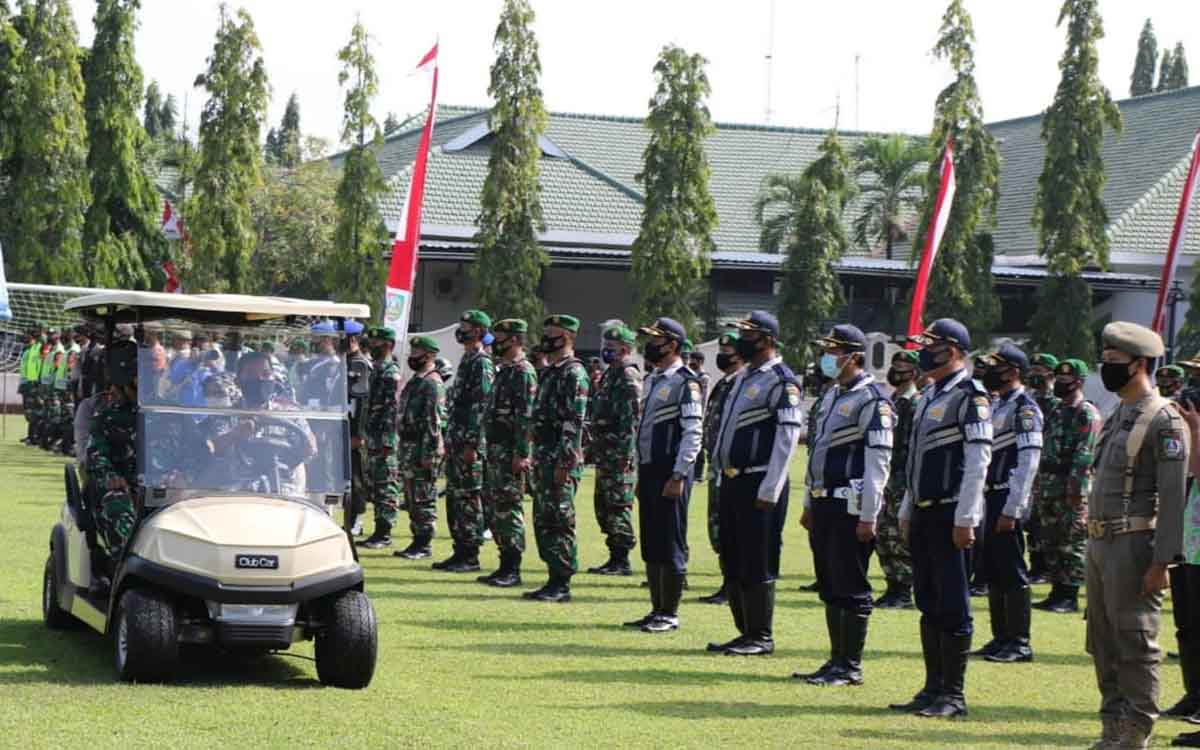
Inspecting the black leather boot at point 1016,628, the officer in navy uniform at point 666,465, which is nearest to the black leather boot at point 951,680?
the black leather boot at point 1016,628

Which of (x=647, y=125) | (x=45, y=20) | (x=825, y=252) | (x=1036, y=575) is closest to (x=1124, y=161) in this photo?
(x=825, y=252)

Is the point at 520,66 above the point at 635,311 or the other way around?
above

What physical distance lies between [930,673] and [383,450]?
8.51m

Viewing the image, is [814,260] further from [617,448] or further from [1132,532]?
[1132,532]

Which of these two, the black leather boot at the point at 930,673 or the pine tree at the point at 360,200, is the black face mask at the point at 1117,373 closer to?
the black leather boot at the point at 930,673

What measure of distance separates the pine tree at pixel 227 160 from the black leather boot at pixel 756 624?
2828 centimetres

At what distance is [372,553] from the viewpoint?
54.1ft

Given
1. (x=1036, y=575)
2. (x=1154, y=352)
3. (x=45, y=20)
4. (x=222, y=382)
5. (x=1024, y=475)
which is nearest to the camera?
(x=1154, y=352)

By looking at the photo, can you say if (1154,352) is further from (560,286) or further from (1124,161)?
(1124,161)

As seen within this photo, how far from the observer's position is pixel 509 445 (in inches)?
584

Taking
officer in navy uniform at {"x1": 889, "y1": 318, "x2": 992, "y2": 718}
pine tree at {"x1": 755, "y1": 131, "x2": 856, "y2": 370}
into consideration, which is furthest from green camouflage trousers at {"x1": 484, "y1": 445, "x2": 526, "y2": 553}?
pine tree at {"x1": 755, "y1": 131, "x2": 856, "y2": 370}

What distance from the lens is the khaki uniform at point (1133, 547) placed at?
8164mm

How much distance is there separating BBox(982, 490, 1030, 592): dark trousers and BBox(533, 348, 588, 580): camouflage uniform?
335 cm

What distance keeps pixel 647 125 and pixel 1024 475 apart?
26.3 m
